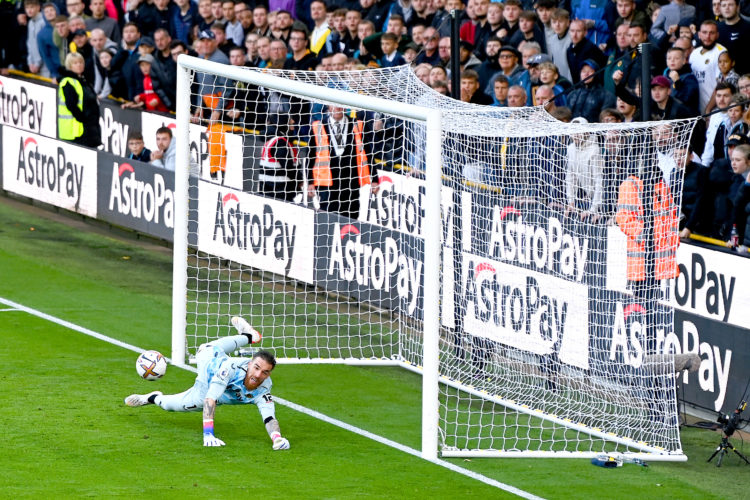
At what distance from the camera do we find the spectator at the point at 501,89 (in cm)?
1617

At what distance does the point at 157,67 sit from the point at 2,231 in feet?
10.4

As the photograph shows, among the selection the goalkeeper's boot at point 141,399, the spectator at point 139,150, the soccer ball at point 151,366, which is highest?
the spectator at point 139,150

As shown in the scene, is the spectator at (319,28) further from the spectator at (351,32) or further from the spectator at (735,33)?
the spectator at (735,33)

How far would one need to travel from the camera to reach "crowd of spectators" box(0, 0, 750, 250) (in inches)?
571

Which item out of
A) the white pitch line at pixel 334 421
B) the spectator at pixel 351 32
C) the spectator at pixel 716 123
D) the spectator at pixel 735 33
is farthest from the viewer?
the spectator at pixel 351 32

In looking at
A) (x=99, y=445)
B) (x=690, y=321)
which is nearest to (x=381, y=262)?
(x=690, y=321)

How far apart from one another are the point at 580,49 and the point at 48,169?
826 cm

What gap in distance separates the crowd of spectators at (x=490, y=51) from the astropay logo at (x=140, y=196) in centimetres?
107

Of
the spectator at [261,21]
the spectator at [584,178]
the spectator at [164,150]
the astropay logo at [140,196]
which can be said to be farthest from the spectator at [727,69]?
the spectator at [261,21]

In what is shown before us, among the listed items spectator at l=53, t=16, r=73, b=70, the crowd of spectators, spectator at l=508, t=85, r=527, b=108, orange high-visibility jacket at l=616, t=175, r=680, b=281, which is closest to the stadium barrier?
orange high-visibility jacket at l=616, t=175, r=680, b=281

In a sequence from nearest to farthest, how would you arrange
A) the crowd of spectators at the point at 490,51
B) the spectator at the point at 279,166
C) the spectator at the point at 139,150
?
the crowd of spectators at the point at 490,51, the spectator at the point at 279,166, the spectator at the point at 139,150

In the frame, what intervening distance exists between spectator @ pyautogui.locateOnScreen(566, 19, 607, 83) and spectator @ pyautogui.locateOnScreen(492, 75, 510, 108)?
2.78 ft

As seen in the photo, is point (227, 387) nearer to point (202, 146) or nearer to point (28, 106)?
point (202, 146)

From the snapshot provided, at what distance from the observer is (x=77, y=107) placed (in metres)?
20.5
